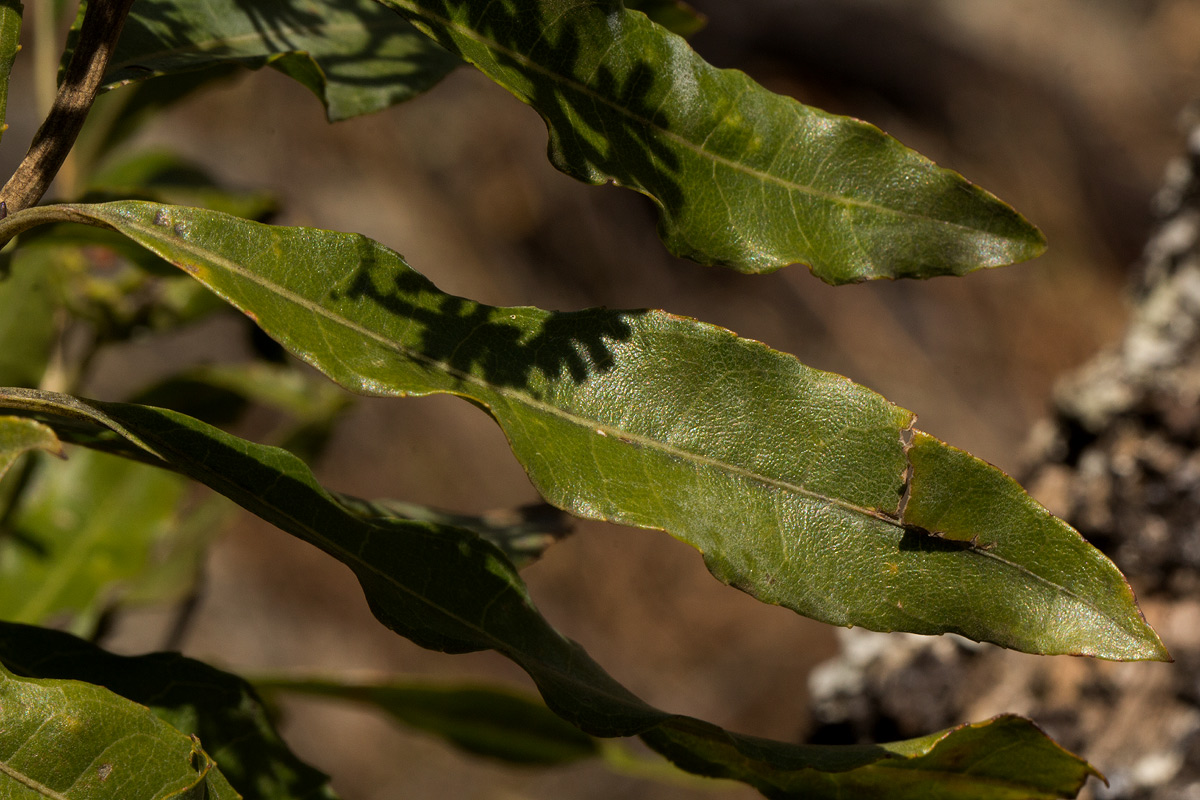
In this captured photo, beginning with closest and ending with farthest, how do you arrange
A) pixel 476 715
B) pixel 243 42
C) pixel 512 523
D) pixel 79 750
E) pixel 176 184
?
pixel 79 750 → pixel 243 42 → pixel 512 523 → pixel 476 715 → pixel 176 184

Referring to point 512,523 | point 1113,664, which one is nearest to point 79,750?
point 512,523

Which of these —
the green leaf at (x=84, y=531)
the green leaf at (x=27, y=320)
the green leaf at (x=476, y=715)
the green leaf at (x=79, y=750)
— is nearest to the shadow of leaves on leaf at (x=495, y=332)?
Result: the green leaf at (x=79, y=750)

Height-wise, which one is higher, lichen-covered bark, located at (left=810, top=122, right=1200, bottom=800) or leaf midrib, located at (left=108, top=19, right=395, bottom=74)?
leaf midrib, located at (left=108, top=19, right=395, bottom=74)

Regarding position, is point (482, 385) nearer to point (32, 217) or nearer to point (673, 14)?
point (32, 217)

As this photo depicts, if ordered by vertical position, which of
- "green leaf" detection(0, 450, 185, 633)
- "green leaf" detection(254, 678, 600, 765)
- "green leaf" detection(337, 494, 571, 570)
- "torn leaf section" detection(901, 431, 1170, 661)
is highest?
"torn leaf section" detection(901, 431, 1170, 661)

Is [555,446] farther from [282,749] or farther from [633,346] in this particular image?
[282,749]

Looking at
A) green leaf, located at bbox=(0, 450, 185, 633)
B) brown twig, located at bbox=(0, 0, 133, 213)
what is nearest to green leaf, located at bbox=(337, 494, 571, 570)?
brown twig, located at bbox=(0, 0, 133, 213)

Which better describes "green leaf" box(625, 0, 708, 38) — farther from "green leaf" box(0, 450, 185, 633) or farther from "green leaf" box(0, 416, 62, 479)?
"green leaf" box(0, 450, 185, 633)

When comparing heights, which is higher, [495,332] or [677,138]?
[677,138]
